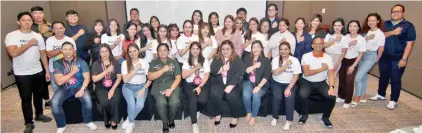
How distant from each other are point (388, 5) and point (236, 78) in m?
3.63

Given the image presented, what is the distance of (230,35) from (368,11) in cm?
341

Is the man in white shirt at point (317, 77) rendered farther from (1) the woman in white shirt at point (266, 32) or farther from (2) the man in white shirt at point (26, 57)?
(2) the man in white shirt at point (26, 57)

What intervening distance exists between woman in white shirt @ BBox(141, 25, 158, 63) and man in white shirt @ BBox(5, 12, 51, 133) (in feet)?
4.34

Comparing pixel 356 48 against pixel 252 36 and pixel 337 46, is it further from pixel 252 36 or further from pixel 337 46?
pixel 252 36

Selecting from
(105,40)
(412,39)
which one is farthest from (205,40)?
(412,39)

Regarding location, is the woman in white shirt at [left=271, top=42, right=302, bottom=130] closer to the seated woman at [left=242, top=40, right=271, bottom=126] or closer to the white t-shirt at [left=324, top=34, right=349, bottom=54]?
the seated woman at [left=242, top=40, right=271, bottom=126]

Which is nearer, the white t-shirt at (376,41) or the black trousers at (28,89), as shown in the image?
the black trousers at (28,89)

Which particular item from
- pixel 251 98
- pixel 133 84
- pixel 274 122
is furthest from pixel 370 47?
pixel 133 84

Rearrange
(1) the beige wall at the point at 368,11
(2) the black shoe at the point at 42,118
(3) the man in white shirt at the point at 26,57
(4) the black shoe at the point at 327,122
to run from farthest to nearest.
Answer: (1) the beige wall at the point at 368,11 < (2) the black shoe at the point at 42,118 < (4) the black shoe at the point at 327,122 < (3) the man in white shirt at the point at 26,57

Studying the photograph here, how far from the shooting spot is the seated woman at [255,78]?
3609mm

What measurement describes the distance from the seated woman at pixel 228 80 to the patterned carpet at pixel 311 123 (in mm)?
221

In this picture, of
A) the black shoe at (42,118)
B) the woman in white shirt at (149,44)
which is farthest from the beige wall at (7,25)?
the woman in white shirt at (149,44)

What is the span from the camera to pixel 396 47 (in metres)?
3.99

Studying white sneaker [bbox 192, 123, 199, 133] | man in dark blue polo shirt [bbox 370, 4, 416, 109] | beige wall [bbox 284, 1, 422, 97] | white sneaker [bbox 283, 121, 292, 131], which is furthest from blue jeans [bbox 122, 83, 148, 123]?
beige wall [bbox 284, 1, 422, 97]
